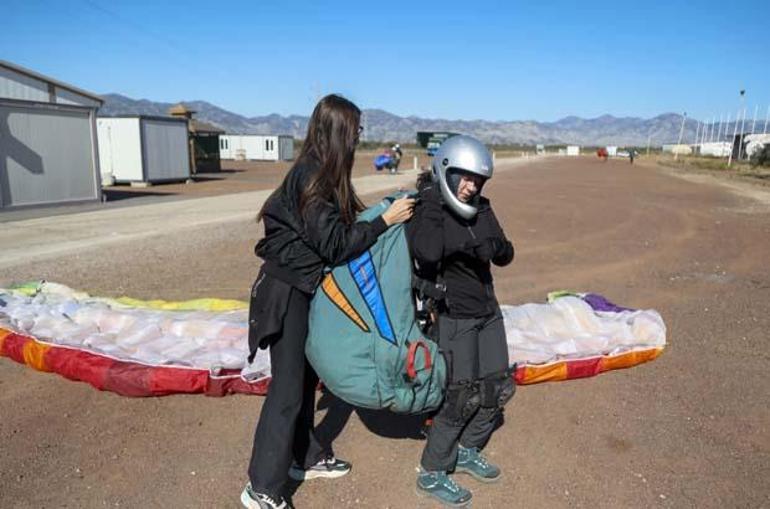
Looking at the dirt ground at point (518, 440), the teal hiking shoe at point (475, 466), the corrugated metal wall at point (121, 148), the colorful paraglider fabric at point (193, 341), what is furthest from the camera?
the corrugated metal wall at point (121, 148)

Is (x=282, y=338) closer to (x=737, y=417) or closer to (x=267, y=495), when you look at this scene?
(x=267, y=495)

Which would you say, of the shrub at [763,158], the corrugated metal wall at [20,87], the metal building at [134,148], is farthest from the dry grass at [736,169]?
the corrugated metal wall at [20,87]

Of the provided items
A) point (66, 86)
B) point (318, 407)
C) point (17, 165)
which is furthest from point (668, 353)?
point (66, 86)

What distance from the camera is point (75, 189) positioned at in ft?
59.3

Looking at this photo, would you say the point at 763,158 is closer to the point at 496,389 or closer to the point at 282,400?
the point at 496,389

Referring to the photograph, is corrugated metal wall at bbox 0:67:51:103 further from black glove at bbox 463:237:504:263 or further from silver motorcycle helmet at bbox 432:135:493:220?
black glove at bbox 463:237:504:263

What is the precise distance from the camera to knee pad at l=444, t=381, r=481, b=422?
9.79 feet

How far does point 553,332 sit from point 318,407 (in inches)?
91.0

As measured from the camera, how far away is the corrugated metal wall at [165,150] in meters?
26.0

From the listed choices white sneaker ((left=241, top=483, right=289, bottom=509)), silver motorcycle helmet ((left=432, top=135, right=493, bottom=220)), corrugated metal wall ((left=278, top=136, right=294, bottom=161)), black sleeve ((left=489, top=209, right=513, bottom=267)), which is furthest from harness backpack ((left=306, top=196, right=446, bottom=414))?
corrugated metal wall ((left=278, top=136, right=294, bottom=161))

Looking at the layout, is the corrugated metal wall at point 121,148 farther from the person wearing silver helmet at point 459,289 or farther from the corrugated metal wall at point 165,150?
the person wearing silver helmet at point 459,289

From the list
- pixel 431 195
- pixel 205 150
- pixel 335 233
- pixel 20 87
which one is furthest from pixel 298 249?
pixel 205 150

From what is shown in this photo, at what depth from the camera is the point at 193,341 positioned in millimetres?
5062

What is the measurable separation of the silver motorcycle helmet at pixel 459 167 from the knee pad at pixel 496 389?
84 cm
